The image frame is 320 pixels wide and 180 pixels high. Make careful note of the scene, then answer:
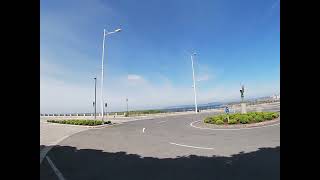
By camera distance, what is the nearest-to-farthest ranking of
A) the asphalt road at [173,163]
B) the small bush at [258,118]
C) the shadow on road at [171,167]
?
1. the shadow on road at [171,167]
2. the asphalt road at [173,163]
3. the small bush at [258,118]

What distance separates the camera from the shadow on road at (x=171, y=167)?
8.23 m

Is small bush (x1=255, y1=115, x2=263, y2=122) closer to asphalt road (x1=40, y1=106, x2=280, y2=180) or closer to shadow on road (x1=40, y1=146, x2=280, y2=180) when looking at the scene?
asphalt road (x1=40, y1=106, x2=280, y2=180)

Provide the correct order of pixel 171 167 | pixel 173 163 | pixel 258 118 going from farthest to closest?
pixel 258 118 < pixel 173 163 < pixel 171 167

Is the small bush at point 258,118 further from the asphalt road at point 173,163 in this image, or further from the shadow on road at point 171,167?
the shadow on road at point 171,167

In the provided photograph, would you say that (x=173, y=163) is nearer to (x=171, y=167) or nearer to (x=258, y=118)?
(x=171, y=167)

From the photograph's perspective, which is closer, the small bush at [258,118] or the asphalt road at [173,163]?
the asphalt road at [173,163]

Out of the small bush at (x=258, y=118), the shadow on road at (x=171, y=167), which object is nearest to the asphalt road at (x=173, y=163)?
the shadow on road at (x=171, y=167)

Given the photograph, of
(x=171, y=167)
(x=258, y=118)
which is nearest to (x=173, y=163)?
(x=171, y=167)

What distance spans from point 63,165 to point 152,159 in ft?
10.4

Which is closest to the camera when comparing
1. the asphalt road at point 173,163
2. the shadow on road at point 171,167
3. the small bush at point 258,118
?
the shadow on road at point 171,167

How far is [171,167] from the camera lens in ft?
31.0

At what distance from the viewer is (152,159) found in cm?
1112

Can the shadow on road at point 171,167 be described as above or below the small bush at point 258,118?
below
